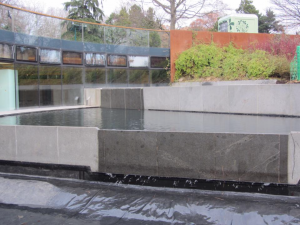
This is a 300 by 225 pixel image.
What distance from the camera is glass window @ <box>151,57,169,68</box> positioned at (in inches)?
894

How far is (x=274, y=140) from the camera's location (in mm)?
5539

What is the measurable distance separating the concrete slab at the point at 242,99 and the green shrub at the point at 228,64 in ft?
11.8

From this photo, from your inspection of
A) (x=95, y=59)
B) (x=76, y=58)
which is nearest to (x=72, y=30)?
(x=76, y=58)

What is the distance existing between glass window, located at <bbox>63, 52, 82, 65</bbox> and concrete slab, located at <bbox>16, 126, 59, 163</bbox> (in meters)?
12.9

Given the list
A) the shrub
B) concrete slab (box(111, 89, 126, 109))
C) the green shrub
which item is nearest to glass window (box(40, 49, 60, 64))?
concrete slab (box(111, 89, 126, 109))

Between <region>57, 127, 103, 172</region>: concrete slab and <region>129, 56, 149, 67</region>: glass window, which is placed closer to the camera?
<region>57, 127, 103, 172</region>: concrete slab

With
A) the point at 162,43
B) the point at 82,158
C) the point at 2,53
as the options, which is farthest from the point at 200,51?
the point at 82,158

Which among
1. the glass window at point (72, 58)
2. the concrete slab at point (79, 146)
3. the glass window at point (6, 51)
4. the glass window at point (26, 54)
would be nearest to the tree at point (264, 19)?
the glass window at point (72, 58)

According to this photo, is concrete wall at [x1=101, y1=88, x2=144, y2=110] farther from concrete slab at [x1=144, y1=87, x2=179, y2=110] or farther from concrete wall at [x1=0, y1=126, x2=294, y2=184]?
concrete wall at [x1=0, y1=126, x2=294, y2=184]

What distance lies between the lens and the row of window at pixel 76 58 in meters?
16.2

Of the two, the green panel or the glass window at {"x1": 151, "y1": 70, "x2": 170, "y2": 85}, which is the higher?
the glass window at {"x1": 151, "y1": 70, "x2": 170, "y2": 85}

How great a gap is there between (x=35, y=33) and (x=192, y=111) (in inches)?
390

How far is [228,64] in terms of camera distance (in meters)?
16.9

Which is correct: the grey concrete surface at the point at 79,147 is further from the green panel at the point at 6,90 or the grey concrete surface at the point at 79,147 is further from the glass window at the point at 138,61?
the glass window at the point at 138,61
